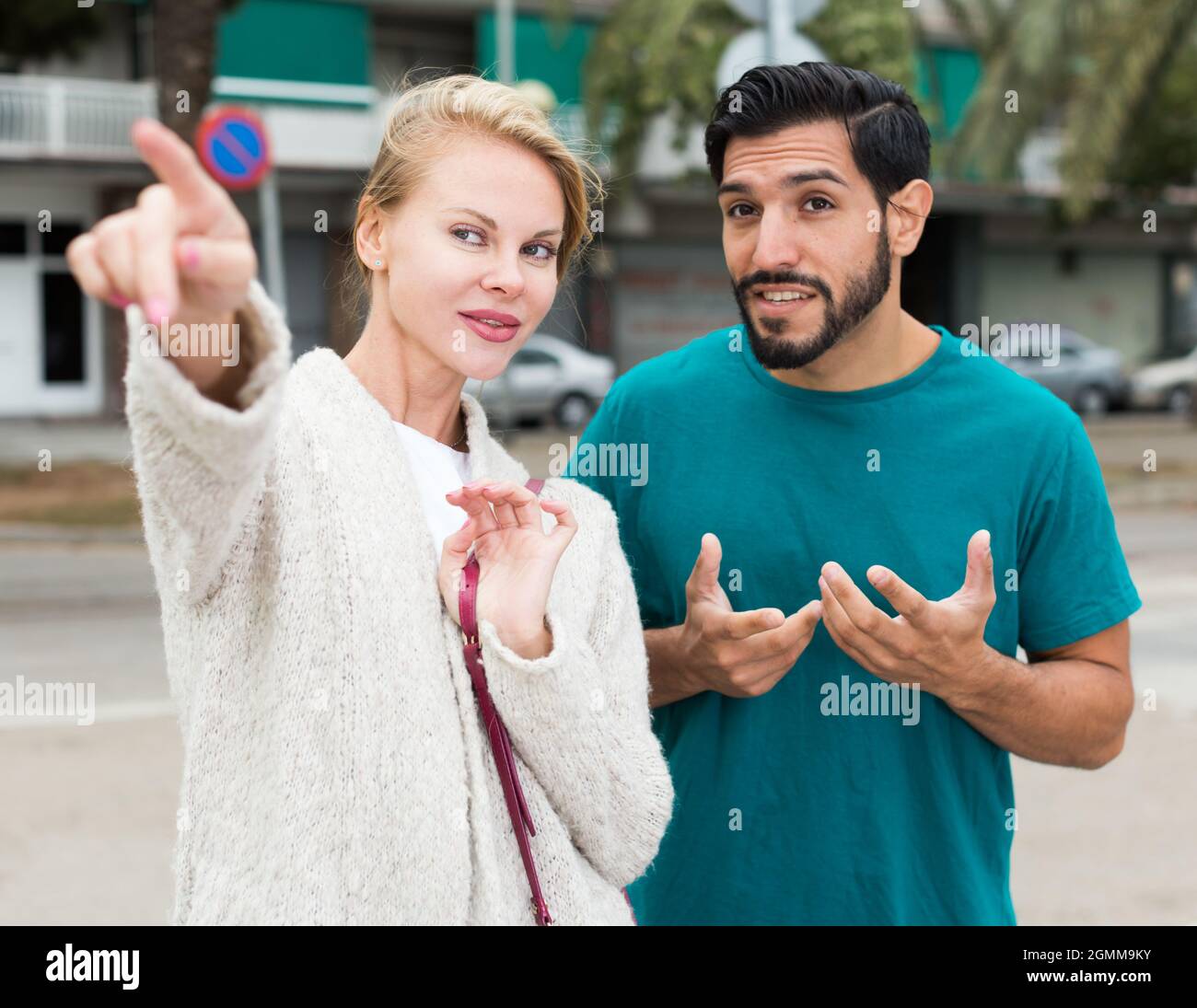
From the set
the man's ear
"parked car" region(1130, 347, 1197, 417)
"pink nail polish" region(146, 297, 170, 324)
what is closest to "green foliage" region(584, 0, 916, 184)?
"parked car" region(1130, 347, 1197, 417)

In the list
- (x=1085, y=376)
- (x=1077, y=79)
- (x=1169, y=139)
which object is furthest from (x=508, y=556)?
(x=1085, y=376)

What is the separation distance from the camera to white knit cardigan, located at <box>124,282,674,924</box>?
161 cm

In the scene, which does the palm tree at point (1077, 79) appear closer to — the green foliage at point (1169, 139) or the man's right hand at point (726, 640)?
the green foliage at point (1169, 139)

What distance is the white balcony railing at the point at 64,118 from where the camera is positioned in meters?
20.8

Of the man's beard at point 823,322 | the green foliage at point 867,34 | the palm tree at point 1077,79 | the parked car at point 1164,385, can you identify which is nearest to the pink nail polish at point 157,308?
the man's beard at point 823,322

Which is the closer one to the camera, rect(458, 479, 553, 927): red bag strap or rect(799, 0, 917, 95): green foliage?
rect(458, 479, 553, 927): red bag strap

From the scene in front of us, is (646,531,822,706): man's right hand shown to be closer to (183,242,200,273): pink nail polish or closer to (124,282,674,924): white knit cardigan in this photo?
(124,282,674,924): white knit cardigan

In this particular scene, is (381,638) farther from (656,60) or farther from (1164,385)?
(1164,385)

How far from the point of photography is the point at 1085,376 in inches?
1016

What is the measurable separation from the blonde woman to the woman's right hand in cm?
8

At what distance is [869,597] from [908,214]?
1.97 feet

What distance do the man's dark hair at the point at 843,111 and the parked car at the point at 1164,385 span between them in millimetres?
26186

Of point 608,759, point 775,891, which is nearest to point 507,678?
point 608,759
